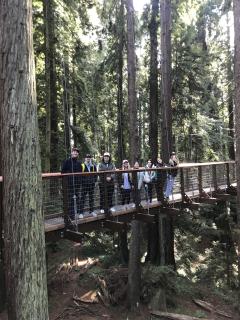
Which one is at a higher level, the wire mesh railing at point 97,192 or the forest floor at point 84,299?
the wire mesh railing at point 97,192

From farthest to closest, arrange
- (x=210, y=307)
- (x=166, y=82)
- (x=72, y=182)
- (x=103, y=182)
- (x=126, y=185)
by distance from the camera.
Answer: (x=166, y=82) → (x=210, y=307) → (x=126, y=185) → (x=103, y=182) → (x=72, y=182)

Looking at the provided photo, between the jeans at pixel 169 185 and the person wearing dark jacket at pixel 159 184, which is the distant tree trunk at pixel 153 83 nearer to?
the jeans at pixel 169 185

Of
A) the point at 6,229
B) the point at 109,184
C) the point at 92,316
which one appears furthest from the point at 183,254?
the point at 6,229

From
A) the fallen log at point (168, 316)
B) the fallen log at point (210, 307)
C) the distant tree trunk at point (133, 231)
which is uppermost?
the distant tree trunk at point (133, 231)

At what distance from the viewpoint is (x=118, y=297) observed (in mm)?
10633

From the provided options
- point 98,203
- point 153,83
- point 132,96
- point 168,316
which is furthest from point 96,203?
point 153,83

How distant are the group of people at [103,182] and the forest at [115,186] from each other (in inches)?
9.6

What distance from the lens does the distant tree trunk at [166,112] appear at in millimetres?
12773

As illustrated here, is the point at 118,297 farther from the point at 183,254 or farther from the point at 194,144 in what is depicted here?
the point at 194,144

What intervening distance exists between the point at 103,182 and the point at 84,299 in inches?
151

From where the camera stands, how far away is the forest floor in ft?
32.6

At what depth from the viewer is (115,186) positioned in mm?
10062

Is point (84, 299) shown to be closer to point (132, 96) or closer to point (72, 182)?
point (72, 182)

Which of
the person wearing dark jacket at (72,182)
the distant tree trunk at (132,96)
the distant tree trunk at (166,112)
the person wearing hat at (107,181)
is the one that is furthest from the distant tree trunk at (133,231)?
the person wearing dark jacket at (72,182)
